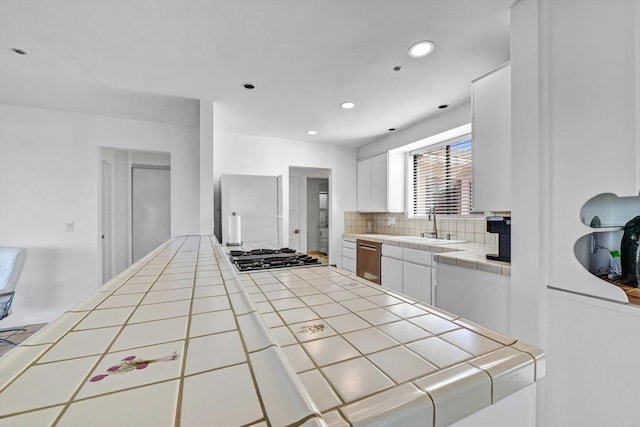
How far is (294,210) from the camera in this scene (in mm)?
5316

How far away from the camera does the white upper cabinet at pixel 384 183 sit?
12.8 feet

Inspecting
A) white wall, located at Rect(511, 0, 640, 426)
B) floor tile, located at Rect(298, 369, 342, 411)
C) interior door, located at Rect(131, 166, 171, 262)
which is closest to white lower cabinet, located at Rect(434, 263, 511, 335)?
white wall, located at Rect(511, 0, 640, 426)

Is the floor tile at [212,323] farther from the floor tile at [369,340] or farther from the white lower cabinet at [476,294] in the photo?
the white lower cabinet at [476,294]

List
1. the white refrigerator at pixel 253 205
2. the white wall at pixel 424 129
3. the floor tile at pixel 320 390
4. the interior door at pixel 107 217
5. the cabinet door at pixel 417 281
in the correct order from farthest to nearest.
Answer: the interior door at pixel 107 217, the white refrigerator at pixel 253 205, the white wall at pixel 424 129, the cabinet door at pixel 417 281, the floor tile at pixel 320 390

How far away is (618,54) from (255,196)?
2.83m

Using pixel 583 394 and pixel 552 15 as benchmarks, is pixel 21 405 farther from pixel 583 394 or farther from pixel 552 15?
pixel 552 15

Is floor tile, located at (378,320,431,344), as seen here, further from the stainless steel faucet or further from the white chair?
the white chair

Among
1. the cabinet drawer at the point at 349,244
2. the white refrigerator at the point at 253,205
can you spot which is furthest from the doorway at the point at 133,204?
the cabinet drawer at the point at 349,244

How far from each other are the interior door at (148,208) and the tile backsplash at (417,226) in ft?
10.6

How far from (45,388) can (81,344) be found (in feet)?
0.41

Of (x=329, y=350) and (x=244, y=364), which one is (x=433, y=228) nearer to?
(x=329, y=350)

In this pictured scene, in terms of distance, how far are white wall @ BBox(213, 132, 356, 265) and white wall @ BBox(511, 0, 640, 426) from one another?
9.48 ft

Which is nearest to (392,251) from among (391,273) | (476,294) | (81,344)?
(391,273)

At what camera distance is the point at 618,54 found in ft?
3.67
